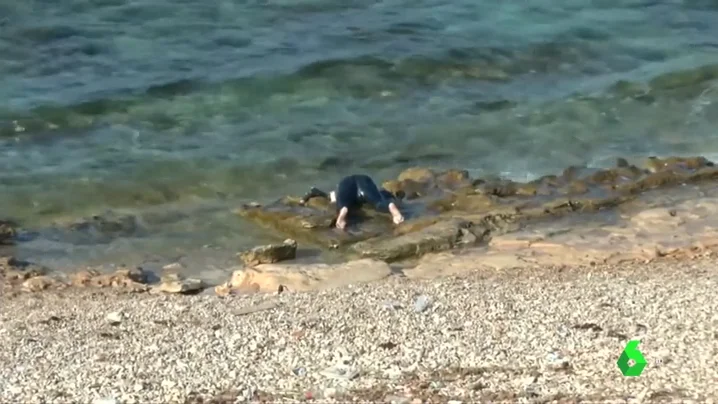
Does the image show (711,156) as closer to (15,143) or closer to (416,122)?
(416,122)

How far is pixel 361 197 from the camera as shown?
616 inches

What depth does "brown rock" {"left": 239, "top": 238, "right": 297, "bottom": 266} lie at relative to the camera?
14031 mm

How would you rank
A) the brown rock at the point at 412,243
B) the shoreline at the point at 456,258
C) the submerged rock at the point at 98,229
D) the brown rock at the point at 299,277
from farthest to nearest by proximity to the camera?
the submerged rock at the point at 98,229 → the brown rock at the point at 412,243 → the shoreline at the point at 456,258 → the brown rock at the point at 299,277

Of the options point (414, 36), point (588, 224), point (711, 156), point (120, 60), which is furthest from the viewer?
point (414, 36)

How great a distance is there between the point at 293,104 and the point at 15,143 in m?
5.20

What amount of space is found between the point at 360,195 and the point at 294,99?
5.67 meters

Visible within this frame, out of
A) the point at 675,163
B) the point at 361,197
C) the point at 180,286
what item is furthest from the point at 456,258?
the point at 675,163

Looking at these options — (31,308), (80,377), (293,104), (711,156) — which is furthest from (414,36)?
(80,377)

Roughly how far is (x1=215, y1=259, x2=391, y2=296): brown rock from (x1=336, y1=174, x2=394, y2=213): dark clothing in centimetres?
202

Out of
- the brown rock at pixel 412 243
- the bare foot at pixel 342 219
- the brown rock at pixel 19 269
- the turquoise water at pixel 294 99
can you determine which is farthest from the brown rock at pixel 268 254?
the brown rock at pixel 19 269

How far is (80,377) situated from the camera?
9.64m

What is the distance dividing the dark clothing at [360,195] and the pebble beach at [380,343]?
8.99 feet

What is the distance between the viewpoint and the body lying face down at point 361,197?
1538 cm

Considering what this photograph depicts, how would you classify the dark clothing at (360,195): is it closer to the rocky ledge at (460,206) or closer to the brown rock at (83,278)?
the rocky ledge at (460,206)
